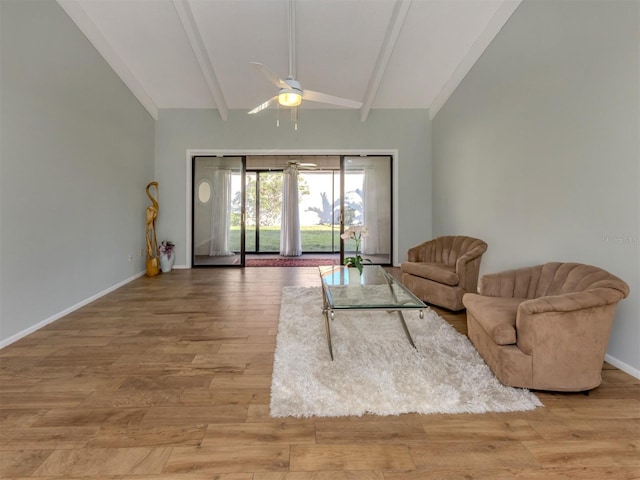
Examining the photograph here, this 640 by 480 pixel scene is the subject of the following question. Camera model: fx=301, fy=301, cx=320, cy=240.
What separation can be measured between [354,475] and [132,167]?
5464 millimetres

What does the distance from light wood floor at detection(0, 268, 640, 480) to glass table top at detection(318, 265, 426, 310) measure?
2.33ft

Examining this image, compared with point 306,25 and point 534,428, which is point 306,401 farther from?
point 306,25

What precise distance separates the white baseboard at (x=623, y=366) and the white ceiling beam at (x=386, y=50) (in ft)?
13.4

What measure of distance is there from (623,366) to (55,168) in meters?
5.30

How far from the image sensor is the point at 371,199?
659 centimetres

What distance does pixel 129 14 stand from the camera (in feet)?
12.6

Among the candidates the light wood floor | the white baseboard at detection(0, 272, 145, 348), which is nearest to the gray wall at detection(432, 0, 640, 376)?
the light wood floor

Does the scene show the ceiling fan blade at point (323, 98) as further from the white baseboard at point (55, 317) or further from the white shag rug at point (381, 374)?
the white baseboard at point (55, 317)

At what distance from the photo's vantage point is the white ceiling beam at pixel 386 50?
12.2 ft

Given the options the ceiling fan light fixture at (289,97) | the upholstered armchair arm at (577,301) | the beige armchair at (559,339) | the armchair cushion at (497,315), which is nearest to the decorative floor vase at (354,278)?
the armchair cushion at (497,315)

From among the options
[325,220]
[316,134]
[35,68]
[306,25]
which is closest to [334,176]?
[325,220]

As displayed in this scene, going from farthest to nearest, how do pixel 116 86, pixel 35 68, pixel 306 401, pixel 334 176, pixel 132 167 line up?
pixel 334 176
pixel 132 167
pixel 116 86
pixel 35 68
pixel 306 401

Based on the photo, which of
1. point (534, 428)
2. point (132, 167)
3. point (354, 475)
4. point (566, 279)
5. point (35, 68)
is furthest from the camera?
point (132, 167)

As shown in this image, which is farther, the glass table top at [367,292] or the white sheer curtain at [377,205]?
the white sheer curtain at [377,205]
